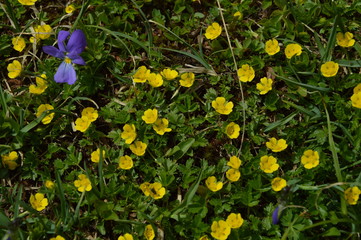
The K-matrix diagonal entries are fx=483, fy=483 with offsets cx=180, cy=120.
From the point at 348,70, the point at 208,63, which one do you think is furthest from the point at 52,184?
the point at 348,70

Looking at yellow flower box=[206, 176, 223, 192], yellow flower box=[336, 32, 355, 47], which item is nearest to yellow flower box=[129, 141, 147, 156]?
yellow flower box=[206, 176, 223, 192]

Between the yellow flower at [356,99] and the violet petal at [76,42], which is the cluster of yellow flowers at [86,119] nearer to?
the violet petal at [76,42]

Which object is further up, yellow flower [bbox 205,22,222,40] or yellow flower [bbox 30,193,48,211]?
yellow flower [bbox 205,22,222,40]

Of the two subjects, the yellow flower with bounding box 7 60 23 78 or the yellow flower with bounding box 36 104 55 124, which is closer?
the yellow flower with bounding box 36 104 55 124

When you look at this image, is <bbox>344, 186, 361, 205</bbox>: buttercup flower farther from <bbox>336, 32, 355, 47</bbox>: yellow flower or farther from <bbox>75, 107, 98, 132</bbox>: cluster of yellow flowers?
<bbox>75, 107, 98, 132</bbox>: cluster of yellow flowers

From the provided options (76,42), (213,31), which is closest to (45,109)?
(76,42)

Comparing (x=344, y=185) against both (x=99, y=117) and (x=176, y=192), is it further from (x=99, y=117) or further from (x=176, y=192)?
(x=99, y=117)

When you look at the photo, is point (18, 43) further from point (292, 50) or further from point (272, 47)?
point (292, 50)

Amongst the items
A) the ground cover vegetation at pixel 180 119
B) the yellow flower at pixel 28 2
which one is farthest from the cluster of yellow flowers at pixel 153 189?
the yellow flower at pixel 28 2
